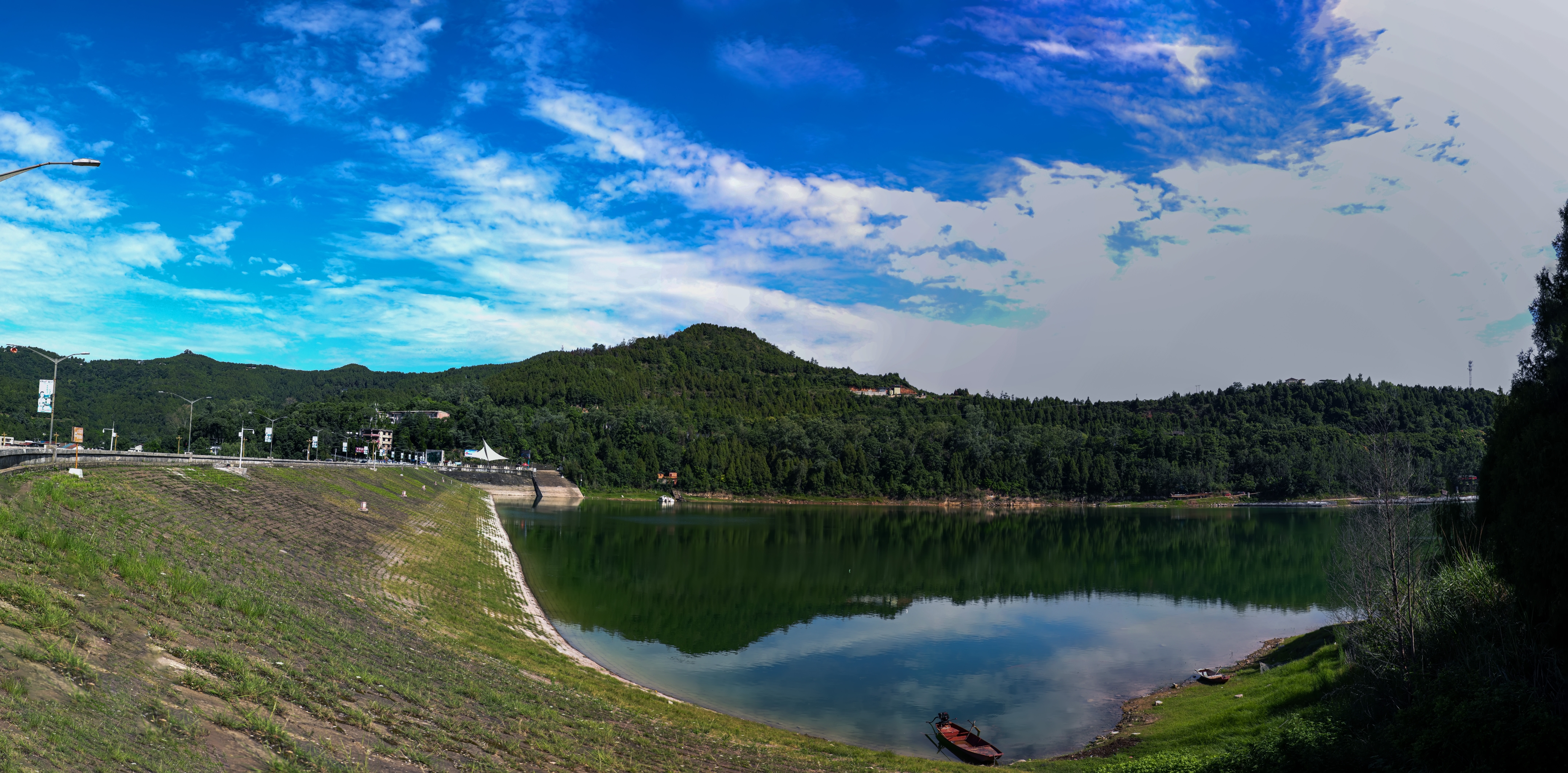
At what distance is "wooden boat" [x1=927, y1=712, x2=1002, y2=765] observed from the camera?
23.3 m

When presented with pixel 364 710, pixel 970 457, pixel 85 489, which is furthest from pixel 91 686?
pixel 970 457

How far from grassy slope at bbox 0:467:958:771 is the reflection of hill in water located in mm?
14437

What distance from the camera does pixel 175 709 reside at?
10.6 meters

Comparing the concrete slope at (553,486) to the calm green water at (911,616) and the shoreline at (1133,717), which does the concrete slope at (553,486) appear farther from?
the shoreline at (1133,717)

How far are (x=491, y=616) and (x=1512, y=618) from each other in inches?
1297

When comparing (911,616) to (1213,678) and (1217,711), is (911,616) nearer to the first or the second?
(1213,678)

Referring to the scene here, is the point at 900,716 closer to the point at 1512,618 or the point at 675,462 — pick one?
the point at 1512,618

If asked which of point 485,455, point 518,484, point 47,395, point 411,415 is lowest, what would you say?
point 518,484

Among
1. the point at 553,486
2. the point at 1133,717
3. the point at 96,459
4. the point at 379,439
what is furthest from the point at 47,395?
the point at 379,439

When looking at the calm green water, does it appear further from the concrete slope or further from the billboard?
the concrete slope

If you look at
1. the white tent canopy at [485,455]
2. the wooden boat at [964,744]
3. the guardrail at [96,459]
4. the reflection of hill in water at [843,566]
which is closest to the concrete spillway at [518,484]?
the white tent canopy at [485,455]

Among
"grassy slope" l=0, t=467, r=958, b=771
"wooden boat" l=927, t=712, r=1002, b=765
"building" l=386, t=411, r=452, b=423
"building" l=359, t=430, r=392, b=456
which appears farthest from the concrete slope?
"wooden boat" l=927, t=712, r=1002, b=765

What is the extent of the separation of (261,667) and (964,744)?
62.8ft

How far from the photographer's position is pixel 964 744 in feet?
78.5
